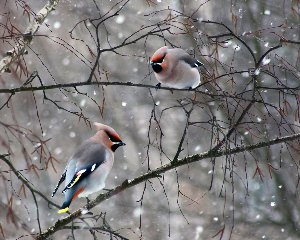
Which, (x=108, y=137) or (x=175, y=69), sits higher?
(x=175, y=69)

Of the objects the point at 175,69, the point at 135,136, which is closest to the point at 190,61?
the point at 175,69

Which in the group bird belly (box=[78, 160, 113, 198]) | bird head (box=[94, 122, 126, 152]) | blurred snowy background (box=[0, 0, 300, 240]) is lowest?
bird belly (box=[78, 160, 113, 198])

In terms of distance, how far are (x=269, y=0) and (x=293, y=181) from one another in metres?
2.78

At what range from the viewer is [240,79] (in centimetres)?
1016

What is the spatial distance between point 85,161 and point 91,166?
6cm

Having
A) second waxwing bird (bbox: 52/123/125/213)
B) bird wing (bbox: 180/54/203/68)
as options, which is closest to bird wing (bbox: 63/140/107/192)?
second waxwing bird (bbox: 52/123/125/213)

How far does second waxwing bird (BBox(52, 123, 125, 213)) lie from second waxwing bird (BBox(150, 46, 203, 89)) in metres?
0.56

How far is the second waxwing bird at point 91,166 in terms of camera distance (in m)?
4.10

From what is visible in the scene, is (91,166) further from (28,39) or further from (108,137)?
(28,39)

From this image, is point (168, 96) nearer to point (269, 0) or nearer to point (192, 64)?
point (269, 0)

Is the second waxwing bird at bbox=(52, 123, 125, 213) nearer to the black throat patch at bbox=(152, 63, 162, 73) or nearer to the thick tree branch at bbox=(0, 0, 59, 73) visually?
the black throat patch at bbox=(152, 63, 162, 73)

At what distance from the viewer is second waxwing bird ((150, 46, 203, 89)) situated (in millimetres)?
4574

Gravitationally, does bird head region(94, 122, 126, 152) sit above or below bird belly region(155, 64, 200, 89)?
below

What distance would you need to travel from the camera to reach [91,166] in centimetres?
423
